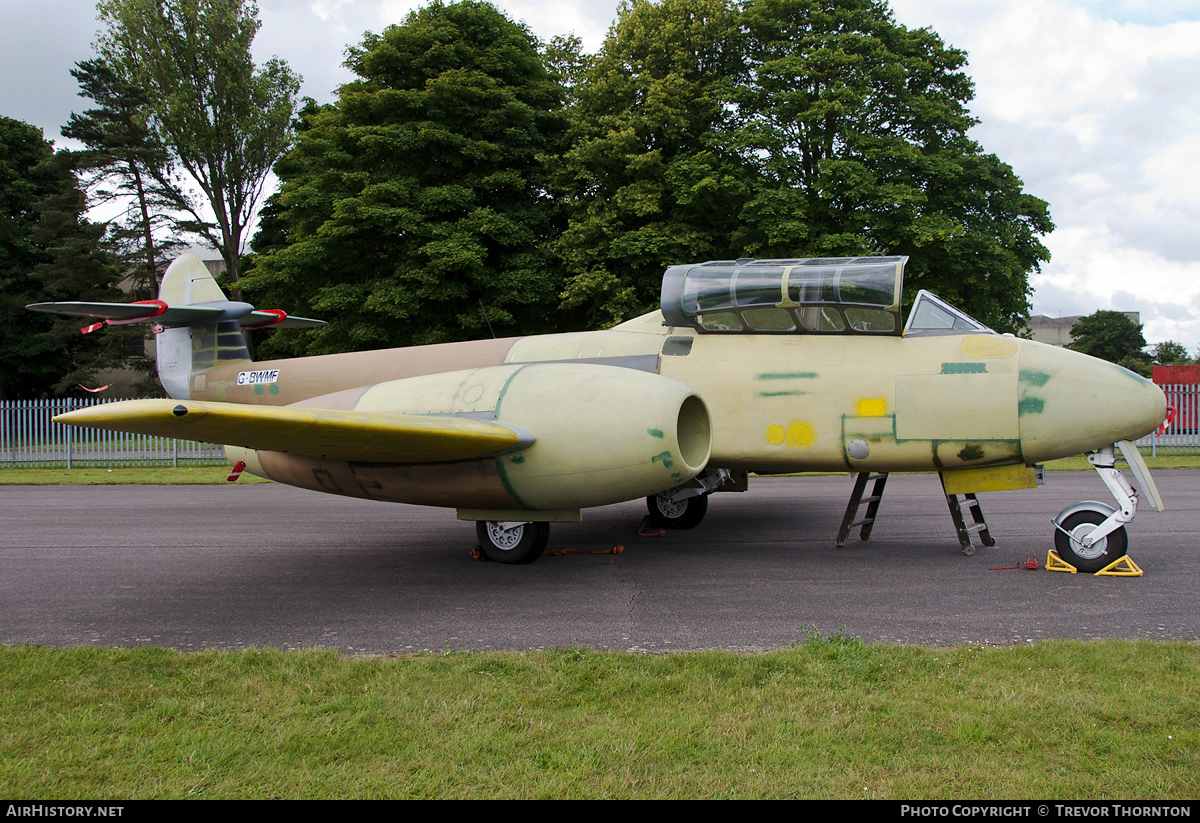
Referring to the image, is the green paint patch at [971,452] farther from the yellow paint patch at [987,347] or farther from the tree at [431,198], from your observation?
the tree at [431,198]

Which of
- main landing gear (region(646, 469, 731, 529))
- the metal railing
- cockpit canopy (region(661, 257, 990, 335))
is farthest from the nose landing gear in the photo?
the metal railing

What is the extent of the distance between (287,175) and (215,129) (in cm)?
420

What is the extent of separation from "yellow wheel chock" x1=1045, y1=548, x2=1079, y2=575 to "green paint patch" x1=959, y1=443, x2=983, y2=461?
1.18 metres

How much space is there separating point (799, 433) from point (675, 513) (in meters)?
3.08

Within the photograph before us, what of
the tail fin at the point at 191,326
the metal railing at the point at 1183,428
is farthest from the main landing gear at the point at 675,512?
the metal railing at the point at 1183,428

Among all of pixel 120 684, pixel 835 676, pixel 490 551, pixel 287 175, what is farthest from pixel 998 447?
pixel 287 175

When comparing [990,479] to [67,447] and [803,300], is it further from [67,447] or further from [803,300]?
[67,447]

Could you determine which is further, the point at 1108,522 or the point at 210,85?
the point at 210,85

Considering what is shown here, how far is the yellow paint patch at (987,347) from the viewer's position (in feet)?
22.6

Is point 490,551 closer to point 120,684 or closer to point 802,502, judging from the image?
point 120,684

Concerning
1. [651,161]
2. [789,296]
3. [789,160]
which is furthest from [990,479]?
[651,161]

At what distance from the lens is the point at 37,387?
41688mm

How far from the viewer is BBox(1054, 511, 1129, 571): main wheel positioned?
6.86 metres

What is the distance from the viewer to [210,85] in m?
31.3
